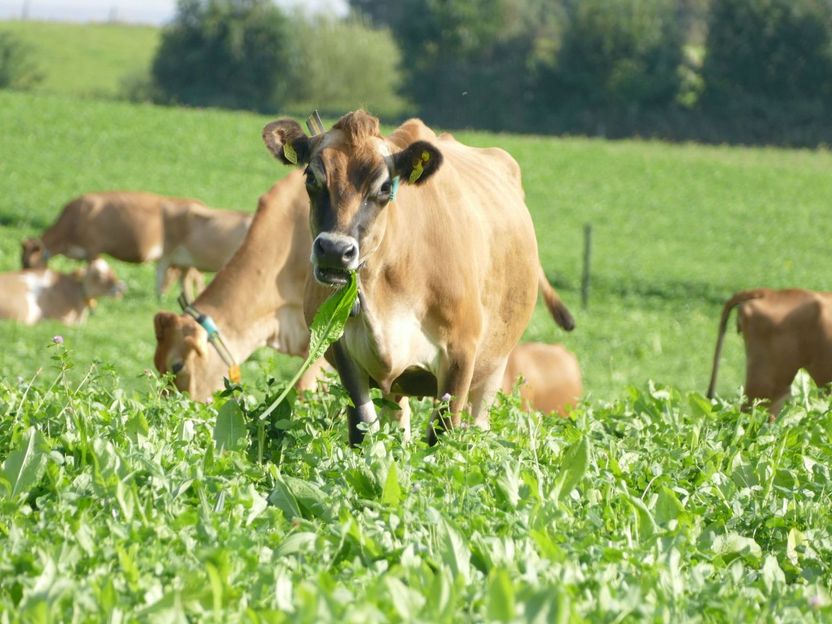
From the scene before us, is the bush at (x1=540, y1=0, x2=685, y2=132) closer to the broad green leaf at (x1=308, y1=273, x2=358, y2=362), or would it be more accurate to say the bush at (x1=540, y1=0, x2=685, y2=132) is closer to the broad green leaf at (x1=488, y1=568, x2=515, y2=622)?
the broad green leaf at (x1=308, y1=273, x2=358, y2=362)

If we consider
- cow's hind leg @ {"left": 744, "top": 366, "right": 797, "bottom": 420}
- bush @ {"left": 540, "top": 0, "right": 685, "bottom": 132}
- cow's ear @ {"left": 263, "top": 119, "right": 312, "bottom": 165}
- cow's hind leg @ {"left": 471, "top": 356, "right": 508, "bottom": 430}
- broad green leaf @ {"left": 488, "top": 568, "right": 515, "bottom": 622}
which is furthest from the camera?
bush @ {"left": 540, "top": 0, "right": 685, "bottom": 132}

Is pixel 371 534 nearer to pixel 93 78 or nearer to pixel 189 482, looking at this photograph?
pixel 189 482

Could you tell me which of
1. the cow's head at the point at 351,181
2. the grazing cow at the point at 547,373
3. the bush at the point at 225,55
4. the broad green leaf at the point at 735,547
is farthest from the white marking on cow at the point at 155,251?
the bush at the point at 225,55

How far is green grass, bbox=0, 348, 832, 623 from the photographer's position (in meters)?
3.04

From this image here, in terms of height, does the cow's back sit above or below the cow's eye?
below

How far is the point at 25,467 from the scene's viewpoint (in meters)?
4.06

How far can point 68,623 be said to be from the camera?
2965mm

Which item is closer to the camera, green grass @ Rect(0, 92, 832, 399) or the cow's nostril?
the cow's nostril

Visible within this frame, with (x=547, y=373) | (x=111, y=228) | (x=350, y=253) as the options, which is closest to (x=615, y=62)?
(x=111, y=228)

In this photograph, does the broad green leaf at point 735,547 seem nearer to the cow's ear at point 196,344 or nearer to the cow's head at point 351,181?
the cow's head at point 351,181

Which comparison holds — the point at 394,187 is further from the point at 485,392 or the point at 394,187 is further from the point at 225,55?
the point at 225,55

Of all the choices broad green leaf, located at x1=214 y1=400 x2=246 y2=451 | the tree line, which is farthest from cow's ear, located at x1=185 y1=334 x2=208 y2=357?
the tree line

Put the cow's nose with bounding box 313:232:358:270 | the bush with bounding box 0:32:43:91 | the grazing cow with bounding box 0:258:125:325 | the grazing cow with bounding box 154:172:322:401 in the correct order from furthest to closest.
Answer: the bush with bounding box 0:32:43:91, the grazing cow with bounding box 0:258:125:325, the grazing cow with bounding box 154:172:322:401, the cow's nose with bounding box 313:232:358:270

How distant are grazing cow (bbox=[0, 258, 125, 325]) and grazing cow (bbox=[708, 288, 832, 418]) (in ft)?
35.8
